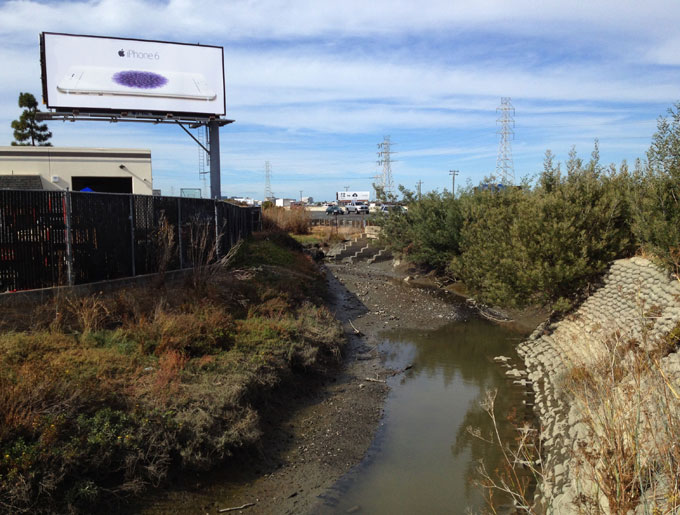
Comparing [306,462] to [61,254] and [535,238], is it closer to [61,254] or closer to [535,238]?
[61,254]

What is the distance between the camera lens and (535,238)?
16.3m

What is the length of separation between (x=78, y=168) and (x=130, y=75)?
666 centimetres

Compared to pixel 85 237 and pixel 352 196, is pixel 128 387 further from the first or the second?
pixel 352 196

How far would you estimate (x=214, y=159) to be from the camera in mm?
28531

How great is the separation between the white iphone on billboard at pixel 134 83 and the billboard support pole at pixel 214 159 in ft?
5.78

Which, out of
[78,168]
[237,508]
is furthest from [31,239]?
[78,168]

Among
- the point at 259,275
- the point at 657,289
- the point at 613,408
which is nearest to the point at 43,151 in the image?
the point at 259,275

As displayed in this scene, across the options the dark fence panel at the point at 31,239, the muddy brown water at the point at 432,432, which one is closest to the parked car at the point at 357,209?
the muddy brown water at the point at 432,432


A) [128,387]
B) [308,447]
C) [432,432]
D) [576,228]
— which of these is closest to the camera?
[128,387]

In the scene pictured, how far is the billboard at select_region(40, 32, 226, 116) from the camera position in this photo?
2417cm

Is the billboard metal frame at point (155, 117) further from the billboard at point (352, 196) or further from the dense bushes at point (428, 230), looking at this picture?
the billboard at point (352, 196)

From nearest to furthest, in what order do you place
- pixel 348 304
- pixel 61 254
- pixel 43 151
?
1. pixel 61 254
2. pixel 348 304
3. pixel 43 151

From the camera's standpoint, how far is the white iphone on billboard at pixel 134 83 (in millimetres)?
24453

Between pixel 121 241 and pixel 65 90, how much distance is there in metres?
14.5
